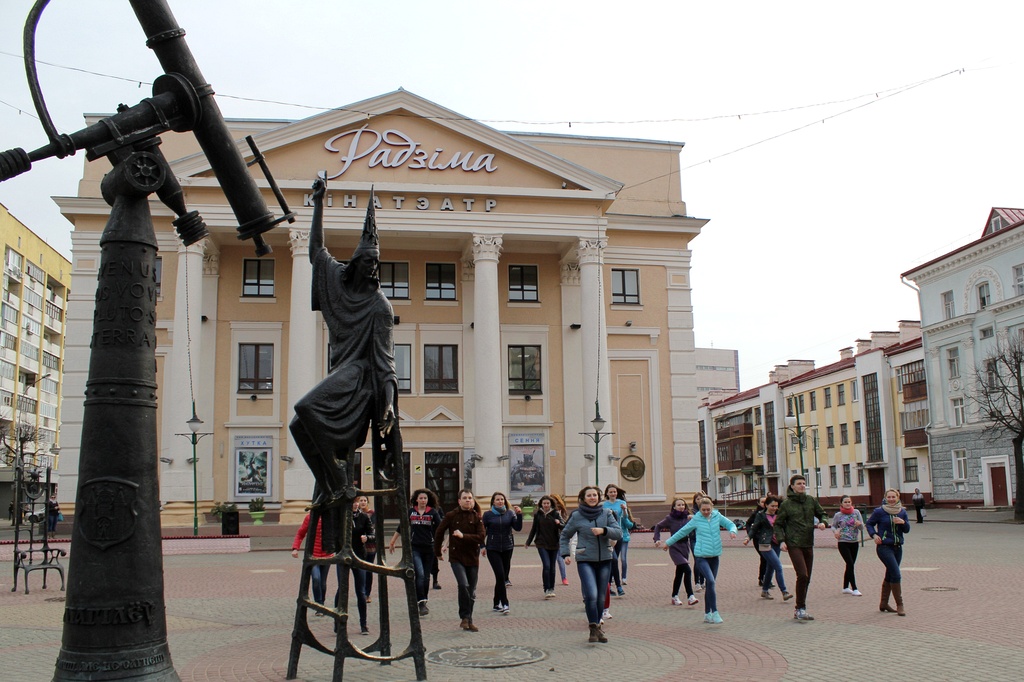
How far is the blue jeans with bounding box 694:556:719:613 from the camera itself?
11703mm

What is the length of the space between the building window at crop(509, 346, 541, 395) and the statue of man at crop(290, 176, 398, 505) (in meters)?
30.3

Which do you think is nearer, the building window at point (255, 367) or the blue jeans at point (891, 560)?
the blue jeans at point (891, 560)

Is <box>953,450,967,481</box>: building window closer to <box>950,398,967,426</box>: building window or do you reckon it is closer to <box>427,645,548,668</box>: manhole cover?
<box>950,398,967,426</box>: building window

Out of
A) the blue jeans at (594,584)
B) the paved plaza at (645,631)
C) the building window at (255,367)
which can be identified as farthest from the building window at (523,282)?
the blue jeans at (594,584)

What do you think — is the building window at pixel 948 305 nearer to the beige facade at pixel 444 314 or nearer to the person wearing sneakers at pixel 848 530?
the beige facade at pixel 444 314

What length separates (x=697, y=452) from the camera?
3928cm

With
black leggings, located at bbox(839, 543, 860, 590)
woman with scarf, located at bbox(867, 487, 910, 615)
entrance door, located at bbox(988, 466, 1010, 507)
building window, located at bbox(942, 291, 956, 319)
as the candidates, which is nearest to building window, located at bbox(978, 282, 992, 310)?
building window, located at bbox(942, 291, 956, 319)

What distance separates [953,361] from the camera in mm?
52875

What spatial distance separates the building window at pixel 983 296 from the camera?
49781 millimetres

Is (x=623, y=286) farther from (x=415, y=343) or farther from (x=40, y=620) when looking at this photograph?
(x=40, y=620)

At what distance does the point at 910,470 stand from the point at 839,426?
31.1 ft

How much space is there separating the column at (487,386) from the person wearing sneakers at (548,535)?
2002cm

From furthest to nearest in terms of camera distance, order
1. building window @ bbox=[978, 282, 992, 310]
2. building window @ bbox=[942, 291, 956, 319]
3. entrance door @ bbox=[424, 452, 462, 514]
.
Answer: building window @ bbox=[942, 291, 956, 319], building window @ bbox=[978, 282, 992, 310], entrance door @ bbox=[424, 452, 462, 514]

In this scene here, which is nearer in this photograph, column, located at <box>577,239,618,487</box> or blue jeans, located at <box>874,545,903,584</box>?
blue jeans, located at <box>874,545,903,584</box>
